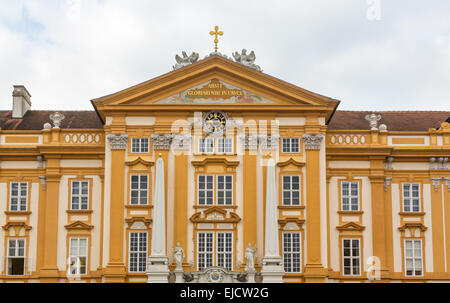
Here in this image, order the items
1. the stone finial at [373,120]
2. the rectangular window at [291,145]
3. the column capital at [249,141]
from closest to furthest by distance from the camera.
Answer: the column capital at [249,141] → the rectangular window at [291,145] → the stone finial at [373,120]

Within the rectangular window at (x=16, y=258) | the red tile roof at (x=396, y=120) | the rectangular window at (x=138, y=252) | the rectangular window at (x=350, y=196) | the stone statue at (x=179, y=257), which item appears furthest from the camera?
the red tile roof at (x=396, y=120)

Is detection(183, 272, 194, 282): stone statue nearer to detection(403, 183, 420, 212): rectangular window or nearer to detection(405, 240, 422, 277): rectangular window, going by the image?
detection(405, 240, 422, 277): rectangular window

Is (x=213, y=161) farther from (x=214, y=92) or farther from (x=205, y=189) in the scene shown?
(x=214, y=92)

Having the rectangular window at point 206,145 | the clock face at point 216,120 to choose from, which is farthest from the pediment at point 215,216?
the clock face at point 216,120

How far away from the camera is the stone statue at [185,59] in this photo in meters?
55.5

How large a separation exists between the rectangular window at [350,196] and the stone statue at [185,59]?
12.6 m

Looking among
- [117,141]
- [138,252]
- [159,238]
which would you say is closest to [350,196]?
[159,238]

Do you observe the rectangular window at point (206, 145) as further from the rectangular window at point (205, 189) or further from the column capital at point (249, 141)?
the column capital at point (249, 141)

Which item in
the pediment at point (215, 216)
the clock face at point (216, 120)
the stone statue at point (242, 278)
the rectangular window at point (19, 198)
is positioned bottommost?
the stone statue at point (242, 278)

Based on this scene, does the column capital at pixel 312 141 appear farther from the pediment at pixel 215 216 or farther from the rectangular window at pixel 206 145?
the pediment at pixel 215 216

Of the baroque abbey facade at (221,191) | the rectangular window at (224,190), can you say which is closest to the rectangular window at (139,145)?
the baroque abbey facade at (221,191)

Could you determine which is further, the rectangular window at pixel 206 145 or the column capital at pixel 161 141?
the rectangular window at pixel 206 145

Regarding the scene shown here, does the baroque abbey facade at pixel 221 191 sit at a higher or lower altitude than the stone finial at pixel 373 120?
lower
